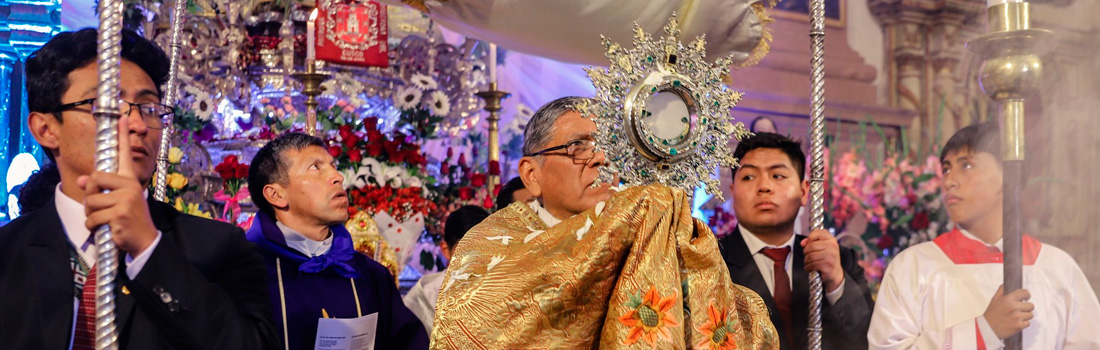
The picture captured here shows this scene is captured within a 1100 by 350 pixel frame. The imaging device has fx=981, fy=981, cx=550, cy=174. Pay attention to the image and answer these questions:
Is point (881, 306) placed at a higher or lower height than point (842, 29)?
lower

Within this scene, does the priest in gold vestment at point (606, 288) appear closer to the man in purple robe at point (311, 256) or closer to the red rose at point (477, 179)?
the man in purple robe at point (311, 256)

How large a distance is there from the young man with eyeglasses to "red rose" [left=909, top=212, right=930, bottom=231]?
2693 mm

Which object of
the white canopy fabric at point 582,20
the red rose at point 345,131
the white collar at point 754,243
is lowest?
the white collar at point 754,243

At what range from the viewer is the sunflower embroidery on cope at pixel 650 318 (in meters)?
1.67

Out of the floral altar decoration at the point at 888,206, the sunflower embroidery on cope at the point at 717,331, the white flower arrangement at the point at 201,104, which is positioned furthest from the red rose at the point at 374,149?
the sunflower embroidery on cope at the point at 717,331

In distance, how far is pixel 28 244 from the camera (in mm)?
1607

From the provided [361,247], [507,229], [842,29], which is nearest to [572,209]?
[507,229]

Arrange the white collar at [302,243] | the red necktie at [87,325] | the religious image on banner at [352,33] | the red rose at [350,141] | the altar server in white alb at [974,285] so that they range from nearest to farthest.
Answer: the red necktie at [87,325] → the altar server in white alb at [974,285] → the white collar at [302,243] → the red rose at [350,141] → the religious image on banner at [352,33]

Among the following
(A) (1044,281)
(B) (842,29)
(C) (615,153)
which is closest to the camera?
(C) (615,153)

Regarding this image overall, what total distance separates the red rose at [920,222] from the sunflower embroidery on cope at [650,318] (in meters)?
2.31

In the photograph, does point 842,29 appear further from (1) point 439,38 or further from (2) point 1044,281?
(2) point 1044,281

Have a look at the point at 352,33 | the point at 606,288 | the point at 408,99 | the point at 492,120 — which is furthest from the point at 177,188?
the point at 606,288

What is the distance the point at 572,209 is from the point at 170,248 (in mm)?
897

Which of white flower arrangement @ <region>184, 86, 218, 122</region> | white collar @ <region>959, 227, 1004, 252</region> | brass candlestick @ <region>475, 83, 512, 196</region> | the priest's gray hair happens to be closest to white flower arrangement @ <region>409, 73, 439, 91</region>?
brass candlestick @ <region>475, 83, 512, 196</region>
